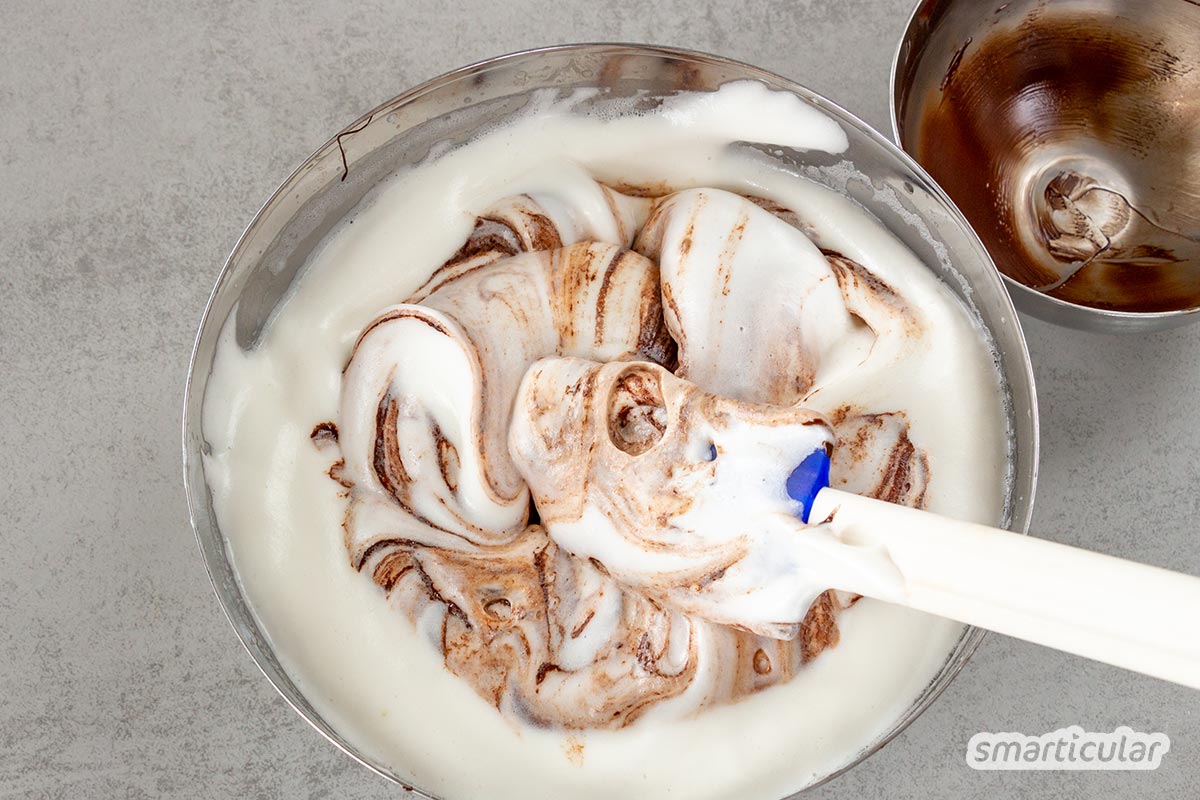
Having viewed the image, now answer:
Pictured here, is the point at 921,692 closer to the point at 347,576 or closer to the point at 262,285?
the point at 347,576

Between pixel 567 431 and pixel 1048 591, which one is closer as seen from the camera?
pixel 1048 591

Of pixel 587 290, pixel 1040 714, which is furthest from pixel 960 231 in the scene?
pixel 1040 714

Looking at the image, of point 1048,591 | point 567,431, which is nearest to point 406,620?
point 567,431

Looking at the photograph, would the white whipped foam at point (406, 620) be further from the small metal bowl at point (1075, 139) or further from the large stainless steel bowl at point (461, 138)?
the small metal bowl at point (1075, 139)

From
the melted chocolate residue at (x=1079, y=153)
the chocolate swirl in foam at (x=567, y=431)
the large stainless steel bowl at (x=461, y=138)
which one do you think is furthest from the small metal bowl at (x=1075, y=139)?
the chocolate swirl in foam at (x=567, y=431)

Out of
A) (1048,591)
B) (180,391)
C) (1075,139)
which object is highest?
(1075,139)

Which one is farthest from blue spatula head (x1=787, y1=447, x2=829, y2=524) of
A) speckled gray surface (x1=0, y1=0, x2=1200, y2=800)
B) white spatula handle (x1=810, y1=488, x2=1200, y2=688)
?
speckled gray surface (x1=0, y1=0, x2=1200, y2=800)

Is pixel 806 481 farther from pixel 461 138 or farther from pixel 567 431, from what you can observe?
pixel 461 138
